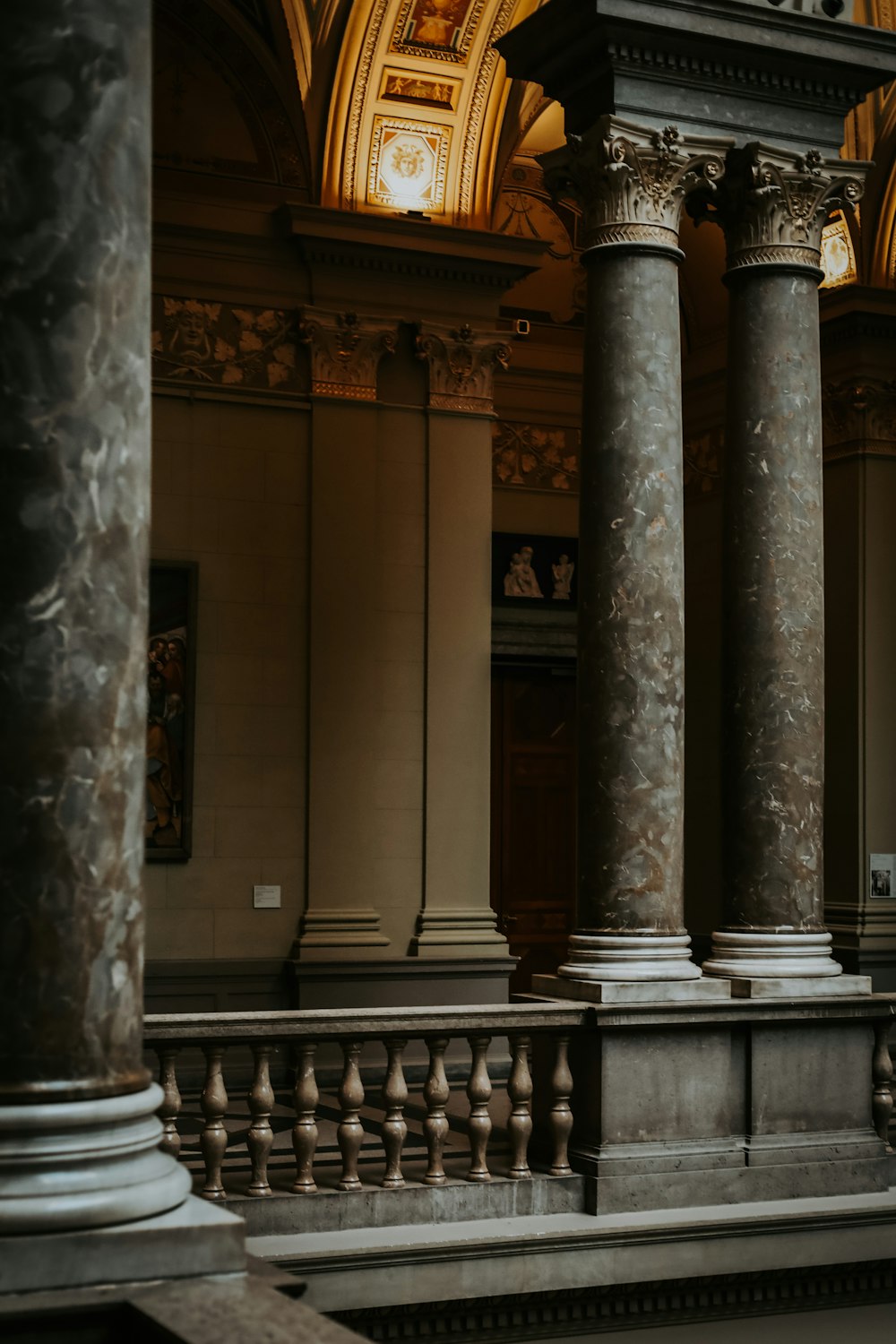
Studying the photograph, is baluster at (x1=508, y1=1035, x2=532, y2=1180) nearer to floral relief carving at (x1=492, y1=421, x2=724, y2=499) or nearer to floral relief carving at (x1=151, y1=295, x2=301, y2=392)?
floral relief carving at (x1=151, y1=295, x2=301, y2=392)

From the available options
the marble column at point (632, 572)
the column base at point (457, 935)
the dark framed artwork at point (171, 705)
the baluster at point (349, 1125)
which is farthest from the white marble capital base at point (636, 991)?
the dark framed artwork at point (171, 705)

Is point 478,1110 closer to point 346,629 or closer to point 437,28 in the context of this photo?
point 346,629

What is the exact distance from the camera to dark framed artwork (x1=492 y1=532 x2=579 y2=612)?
1390 centimetres

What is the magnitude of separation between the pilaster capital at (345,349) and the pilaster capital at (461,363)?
302 millimetres

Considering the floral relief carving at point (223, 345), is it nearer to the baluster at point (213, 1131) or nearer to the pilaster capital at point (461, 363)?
the pilaster capital at point (461, 363)

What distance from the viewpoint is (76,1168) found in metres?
3.53

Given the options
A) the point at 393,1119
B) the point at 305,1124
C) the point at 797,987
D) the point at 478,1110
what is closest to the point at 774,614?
the point at 797,987

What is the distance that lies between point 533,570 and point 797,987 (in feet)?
21.6

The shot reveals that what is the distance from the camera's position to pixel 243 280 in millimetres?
11555

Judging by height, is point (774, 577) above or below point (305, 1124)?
above

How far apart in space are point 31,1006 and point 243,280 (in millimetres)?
8694

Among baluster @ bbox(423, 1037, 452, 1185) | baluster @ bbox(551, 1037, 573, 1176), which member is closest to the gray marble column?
baluster @ bbox(423, 1037, 452, 1185)

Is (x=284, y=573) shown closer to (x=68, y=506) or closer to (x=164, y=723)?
(x=164, y=723)

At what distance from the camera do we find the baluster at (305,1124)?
21.9 feet
